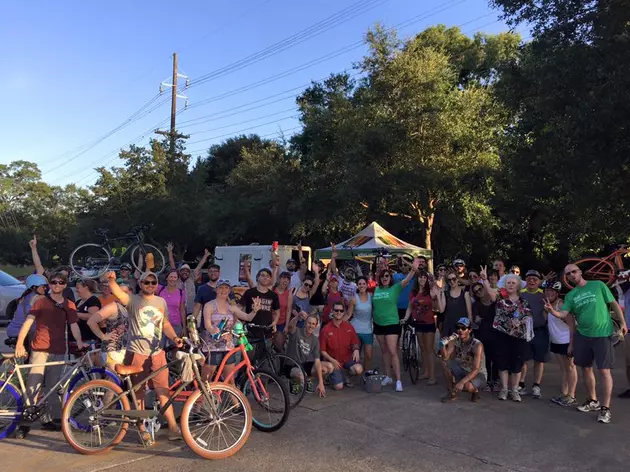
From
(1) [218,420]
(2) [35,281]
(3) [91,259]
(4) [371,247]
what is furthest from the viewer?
(4) [371,247]

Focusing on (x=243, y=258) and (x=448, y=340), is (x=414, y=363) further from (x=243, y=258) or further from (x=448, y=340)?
(x=243, y=258)

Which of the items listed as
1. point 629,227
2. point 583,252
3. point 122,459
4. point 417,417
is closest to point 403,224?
point 583,252

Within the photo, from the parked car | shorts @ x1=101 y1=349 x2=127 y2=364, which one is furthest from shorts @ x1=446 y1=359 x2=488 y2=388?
the parked car

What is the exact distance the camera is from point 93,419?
4.73m

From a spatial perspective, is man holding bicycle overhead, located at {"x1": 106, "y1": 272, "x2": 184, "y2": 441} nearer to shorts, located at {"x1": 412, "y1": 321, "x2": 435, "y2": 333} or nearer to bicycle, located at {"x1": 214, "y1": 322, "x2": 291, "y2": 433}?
bicycle, located at {"x1": 214, "y1": 322, "x2": 291, "y2": 433}

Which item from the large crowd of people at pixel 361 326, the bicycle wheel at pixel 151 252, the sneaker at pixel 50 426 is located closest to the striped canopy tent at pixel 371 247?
the bicycle wheel at pixel 151 252

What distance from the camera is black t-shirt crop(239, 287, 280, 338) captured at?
21.0 feet

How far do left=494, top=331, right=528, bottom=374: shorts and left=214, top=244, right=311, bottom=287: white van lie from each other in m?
10.6

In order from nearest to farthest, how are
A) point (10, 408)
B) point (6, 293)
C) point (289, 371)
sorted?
point (10, 408), point (289, 371), point (6, 293)

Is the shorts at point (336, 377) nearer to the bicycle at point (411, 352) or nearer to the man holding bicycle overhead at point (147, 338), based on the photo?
the bicycle at point (411, 352)

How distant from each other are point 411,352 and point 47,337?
191 inches

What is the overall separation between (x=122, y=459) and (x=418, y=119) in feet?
52.1

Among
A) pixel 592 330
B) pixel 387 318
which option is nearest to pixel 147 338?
pixel 387 318

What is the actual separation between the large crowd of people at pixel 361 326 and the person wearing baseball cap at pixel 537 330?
0.6 inches
